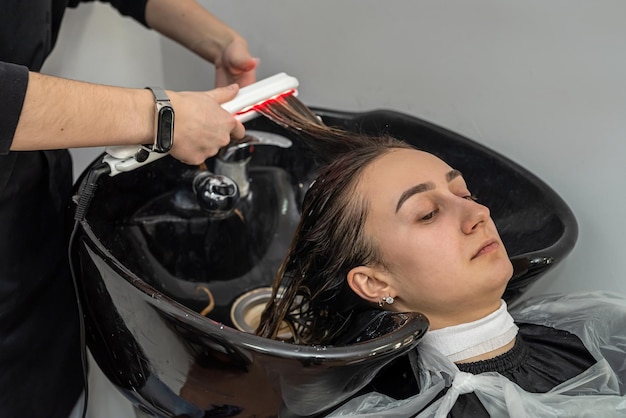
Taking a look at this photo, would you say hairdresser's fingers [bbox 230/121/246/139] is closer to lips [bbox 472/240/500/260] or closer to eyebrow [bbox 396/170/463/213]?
eyebrow [bbox 396/170/463/213]

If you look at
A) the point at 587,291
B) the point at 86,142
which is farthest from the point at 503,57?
the point at 86,142

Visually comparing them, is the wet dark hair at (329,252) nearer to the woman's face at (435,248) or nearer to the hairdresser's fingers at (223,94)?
the woman's face at (435,248)

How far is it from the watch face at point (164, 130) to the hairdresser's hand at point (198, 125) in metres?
0.02

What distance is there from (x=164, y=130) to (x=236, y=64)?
37 cm

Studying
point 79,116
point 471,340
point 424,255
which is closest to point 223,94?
point 79,116

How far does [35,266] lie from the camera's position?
116 centimetres

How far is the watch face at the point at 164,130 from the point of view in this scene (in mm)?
967

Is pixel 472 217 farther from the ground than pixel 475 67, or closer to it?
closer to it

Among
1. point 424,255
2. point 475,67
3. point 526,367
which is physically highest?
point 475,67

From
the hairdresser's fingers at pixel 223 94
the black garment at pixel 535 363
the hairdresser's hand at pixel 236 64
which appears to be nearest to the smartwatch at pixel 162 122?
the hairdresser's fingers at pixel 223 94

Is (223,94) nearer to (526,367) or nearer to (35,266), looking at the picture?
(35,266)

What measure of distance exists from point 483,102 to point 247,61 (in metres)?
0.42

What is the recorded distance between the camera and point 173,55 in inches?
63.6

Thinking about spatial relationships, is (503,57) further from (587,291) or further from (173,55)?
(173,55)
